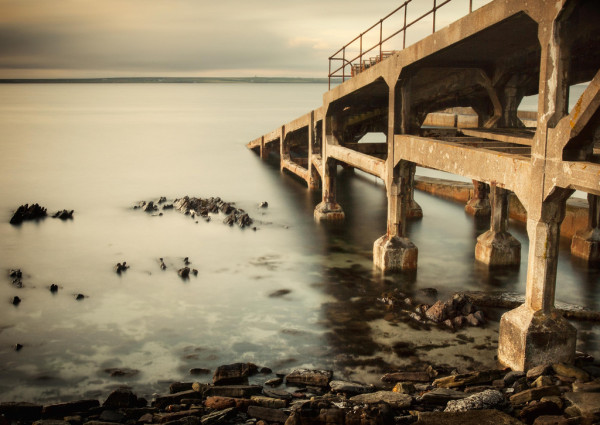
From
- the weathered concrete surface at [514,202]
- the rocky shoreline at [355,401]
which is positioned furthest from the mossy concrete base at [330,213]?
the rocky shoreline at [355,401]

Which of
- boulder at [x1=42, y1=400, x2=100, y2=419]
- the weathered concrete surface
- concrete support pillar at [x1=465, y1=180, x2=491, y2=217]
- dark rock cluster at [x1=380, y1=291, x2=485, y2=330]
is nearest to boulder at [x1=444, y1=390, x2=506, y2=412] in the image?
dark rock cluster at [x1=380, y1=291, x2=485, y2=330]

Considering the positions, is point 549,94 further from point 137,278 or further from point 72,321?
point 137,278

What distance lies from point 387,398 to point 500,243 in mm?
7916

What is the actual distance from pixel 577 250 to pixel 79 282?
12339mm

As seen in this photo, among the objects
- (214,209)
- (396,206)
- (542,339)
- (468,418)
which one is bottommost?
(468,418)

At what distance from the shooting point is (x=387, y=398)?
8.51 metres

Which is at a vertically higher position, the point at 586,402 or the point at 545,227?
the point at 545,227

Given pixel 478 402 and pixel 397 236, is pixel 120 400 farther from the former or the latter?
pixel 397 236

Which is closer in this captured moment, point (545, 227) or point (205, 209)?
point (545, 227)

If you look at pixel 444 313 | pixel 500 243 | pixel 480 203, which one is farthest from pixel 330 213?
pixel 444 313

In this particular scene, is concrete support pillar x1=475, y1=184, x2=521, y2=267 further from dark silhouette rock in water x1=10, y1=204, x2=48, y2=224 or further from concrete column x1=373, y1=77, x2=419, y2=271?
dark silhouette rock in water x1=10, y1=204, x2=48, y2=224

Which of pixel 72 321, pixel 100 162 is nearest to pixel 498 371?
pixel 72 321

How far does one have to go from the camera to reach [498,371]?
928 cm

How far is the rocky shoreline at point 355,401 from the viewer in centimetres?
763
